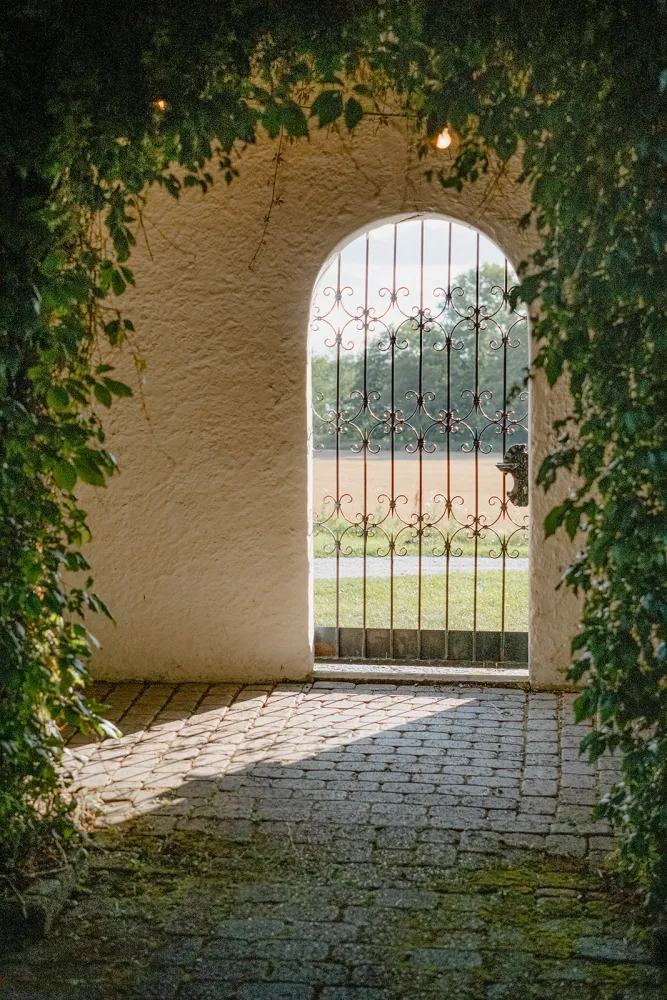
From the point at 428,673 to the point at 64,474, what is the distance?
3.86 m

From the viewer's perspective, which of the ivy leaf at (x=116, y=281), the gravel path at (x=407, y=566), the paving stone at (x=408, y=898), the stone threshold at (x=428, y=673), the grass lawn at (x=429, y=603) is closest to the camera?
the ivy leaf at (x=116, y=281)

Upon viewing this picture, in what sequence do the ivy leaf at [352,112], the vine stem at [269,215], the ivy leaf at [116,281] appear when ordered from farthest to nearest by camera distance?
1. the vine stem at [269,215]
2. the ivy leaf at [116,281]
3. the ivy leaf at [352,112]

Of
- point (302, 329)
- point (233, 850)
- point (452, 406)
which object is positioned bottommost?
point (233, 850)

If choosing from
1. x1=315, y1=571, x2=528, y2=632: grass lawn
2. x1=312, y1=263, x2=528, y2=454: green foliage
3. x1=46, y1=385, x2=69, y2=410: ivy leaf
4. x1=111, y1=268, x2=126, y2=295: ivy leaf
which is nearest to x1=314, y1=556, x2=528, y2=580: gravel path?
x1=315, y1=571, x2=528, y2=632: grass lawn

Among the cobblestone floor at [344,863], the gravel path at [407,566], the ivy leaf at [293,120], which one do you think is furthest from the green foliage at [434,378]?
the ivy leaf at [293,120]

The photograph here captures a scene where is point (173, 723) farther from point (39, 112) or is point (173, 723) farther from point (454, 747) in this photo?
point (39, 112)

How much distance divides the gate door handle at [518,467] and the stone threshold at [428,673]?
112 centimetres

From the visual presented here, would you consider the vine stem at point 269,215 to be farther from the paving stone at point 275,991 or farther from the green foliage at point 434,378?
the paving stone at point 275,991

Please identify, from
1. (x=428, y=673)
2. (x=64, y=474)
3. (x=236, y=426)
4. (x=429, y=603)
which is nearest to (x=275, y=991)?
(x=64, y=474)

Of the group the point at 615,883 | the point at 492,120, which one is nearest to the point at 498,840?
the point at 615,883

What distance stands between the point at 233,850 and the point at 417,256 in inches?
166

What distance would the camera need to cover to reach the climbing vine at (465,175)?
333 centimetres

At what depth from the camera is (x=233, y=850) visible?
14.5 ft

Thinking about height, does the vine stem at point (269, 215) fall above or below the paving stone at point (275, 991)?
above
